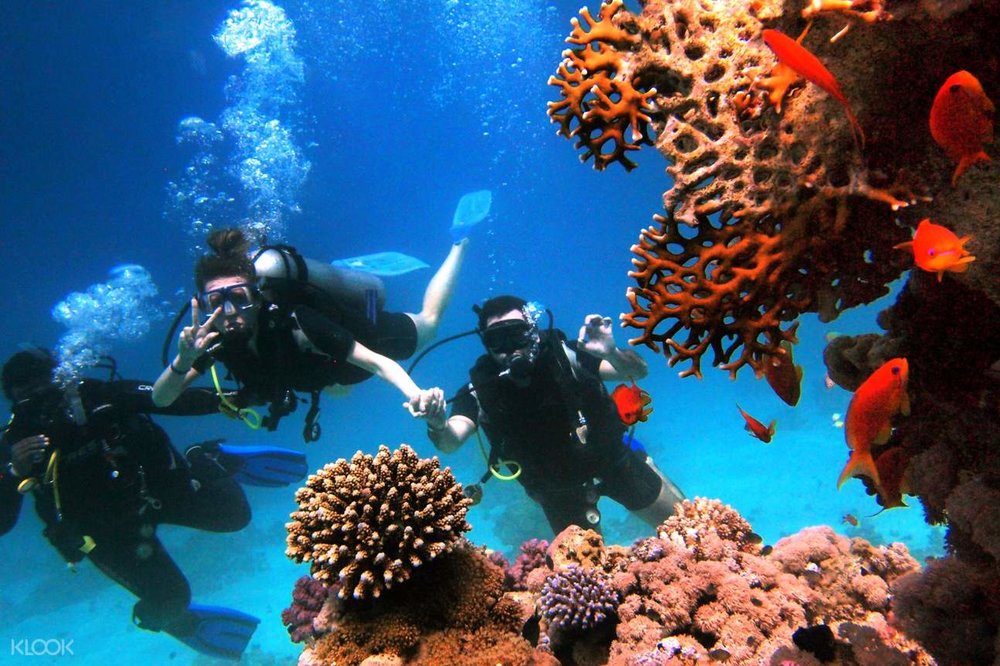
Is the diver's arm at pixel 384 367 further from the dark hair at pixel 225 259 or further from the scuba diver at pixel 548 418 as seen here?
the dark hair at pixel 225 259

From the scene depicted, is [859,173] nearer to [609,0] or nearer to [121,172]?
[609,0]

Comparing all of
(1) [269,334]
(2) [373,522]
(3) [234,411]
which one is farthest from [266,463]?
(2) [373,522]

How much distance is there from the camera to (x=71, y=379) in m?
8.15

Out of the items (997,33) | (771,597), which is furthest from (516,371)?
(997,33)

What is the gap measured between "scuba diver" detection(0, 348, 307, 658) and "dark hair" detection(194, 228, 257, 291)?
2.18 meters

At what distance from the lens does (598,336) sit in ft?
17.2

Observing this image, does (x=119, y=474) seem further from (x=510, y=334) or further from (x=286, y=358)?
(x=510, y=334)

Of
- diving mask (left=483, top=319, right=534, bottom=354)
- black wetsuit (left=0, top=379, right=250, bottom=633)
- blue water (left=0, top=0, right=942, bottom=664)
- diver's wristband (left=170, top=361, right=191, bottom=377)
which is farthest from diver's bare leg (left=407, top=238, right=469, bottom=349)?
blue water (left=0, top=0, right=942, bottom=664)

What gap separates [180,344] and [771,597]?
678cm

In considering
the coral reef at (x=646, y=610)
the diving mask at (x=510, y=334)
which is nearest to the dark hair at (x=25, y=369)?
the diving mask at (x=510, y=334)

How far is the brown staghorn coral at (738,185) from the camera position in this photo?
2.30 metres

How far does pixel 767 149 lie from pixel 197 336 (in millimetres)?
6401

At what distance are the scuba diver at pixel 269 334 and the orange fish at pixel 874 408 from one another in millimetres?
Result: 4247

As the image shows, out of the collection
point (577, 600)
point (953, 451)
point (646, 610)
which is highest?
point (953, 451)
